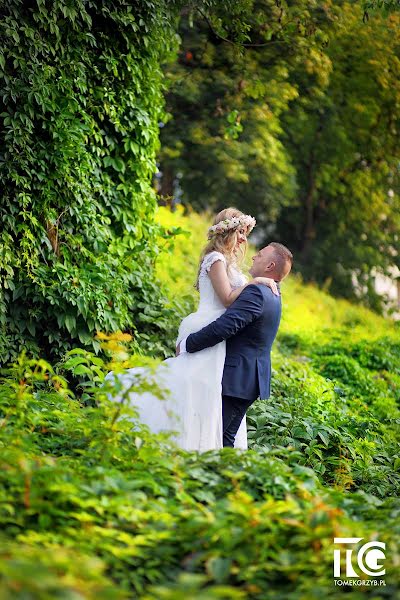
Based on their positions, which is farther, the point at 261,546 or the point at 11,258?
the point at 11,258

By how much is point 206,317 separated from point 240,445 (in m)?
1.04

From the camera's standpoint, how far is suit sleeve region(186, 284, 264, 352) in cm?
587

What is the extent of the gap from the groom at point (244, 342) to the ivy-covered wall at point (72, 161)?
2040 mm

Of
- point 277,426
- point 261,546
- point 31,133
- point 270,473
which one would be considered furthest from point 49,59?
point 261,546

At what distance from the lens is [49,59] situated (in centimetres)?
765

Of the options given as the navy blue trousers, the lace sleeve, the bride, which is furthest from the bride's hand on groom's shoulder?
the navy blue trousers

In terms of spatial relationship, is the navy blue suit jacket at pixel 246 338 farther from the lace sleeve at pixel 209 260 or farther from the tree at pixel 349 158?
the tree at pixel 349 158

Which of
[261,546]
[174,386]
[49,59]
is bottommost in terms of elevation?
[261,546]

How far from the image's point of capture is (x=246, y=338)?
604 cm

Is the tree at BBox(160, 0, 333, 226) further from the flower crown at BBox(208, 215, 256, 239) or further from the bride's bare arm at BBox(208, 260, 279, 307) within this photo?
the bride's bare arm at BBox(208, 260, 279, 307)

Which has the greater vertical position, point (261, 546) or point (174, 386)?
point (174, 386)

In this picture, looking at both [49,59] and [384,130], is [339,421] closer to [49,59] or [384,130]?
[49,59]

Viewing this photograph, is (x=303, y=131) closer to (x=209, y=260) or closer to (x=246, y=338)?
(x=209, y=260)

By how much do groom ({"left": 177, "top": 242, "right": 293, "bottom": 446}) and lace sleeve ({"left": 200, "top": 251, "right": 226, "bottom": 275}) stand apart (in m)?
0.32
